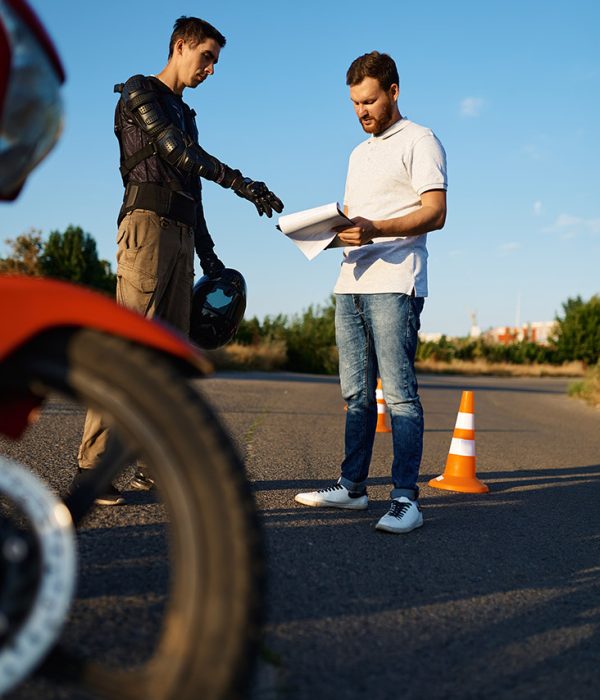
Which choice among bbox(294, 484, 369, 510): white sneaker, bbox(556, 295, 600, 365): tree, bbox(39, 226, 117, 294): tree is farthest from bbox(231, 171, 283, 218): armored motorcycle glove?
bbox(556, 295, 600, 365): tree

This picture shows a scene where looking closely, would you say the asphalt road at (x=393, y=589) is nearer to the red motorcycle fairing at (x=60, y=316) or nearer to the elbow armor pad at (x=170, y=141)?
the red motorcycle fairing at (x=60, y=316)

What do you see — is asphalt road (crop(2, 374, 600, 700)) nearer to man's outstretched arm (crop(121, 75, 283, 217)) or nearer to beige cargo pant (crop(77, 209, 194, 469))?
beige cargo pant (crop(77, 209, 194, 469))

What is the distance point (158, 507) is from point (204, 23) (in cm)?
252

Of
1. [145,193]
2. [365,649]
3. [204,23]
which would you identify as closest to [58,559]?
[365,649]

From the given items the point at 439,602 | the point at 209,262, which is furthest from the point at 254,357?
the point at 439,602

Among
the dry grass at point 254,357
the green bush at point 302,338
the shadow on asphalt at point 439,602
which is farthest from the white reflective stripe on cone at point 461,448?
the green bush at point 302,338

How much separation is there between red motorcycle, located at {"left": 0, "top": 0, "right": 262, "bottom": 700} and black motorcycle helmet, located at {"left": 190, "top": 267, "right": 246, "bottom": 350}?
2.78 m

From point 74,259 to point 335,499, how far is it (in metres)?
29.5

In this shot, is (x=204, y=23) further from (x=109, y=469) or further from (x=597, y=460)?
(x=597, y=460)

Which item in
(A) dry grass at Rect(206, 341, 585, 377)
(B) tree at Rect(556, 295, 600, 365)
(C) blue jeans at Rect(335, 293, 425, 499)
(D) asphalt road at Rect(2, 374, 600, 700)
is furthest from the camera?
(B) tree at Rect(556, 295, 600, 365)

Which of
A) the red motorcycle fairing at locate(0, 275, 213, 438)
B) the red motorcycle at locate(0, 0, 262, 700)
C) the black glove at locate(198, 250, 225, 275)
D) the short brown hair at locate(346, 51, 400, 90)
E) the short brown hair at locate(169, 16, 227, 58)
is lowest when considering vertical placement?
the red motorcycle at locate(0, 0, 262, 700)

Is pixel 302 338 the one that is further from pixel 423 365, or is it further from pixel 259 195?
pixel 259 195

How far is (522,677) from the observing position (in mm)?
2064

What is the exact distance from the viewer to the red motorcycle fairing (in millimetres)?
1406
